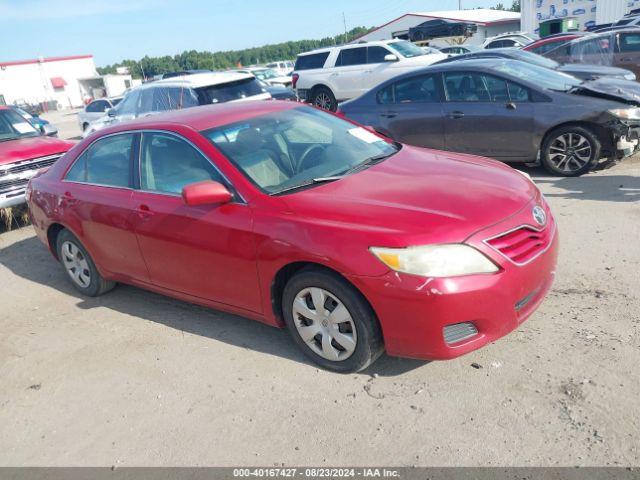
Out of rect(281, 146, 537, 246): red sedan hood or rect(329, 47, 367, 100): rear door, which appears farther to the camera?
rect(329, 47, 367, 100): rear door

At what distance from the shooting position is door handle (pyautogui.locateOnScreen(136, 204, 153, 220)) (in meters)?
4.07

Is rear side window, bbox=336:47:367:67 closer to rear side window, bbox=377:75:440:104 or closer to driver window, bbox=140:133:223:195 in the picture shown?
rear side window, bbox=377:75:440:104

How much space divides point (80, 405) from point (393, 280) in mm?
2170

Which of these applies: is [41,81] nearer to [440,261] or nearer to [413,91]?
[413,91]

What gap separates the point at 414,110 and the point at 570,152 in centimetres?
223

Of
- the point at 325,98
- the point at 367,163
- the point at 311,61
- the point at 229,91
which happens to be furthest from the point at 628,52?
the point at 367,163

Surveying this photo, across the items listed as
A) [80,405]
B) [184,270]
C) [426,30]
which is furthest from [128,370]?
[426,30]

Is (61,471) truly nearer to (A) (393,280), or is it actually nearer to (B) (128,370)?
(B) (128,370)

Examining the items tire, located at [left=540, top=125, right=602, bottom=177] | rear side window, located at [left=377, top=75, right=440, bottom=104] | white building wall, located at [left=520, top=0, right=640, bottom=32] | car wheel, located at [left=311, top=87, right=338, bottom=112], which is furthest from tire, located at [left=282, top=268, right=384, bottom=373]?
white building wall, located at [left=520, top=0, right=640, bottom=32]

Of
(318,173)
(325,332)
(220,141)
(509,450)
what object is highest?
(220,141)

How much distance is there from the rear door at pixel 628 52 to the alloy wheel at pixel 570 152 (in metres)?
7.18

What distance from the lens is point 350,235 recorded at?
3.06m

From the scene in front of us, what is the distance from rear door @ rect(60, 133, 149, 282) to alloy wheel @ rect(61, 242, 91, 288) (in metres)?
0.31

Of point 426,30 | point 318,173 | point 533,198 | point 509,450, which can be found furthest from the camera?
point 426,30
